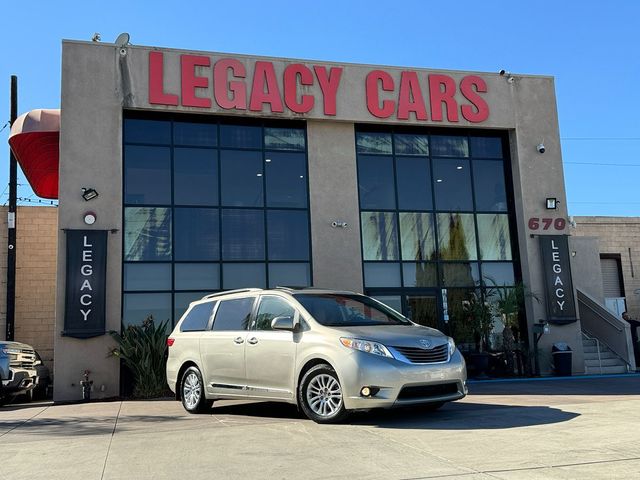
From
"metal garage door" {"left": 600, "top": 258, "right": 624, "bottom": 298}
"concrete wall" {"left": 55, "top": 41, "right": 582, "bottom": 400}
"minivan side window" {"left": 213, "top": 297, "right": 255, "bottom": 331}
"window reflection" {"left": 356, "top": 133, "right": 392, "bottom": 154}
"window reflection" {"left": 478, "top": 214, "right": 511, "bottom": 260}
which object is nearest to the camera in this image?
"minivan side window" {"left": 213, "top": 297, "right": 255, "bottom": 331}

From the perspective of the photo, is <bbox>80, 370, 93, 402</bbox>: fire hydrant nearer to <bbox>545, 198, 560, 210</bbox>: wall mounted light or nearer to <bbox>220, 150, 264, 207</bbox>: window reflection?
<bbox>220, 150, 264, 207</bbox>: window reflection

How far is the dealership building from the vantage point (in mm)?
15125

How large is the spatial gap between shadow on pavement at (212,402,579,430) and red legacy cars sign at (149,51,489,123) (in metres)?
8.75

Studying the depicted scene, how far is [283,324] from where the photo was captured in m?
8.42

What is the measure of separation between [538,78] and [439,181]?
430cm

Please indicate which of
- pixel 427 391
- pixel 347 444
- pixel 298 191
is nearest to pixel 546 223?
pixel 298 191

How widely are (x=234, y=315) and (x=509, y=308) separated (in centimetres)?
945

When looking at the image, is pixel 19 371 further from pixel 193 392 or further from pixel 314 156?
pixel 314 156

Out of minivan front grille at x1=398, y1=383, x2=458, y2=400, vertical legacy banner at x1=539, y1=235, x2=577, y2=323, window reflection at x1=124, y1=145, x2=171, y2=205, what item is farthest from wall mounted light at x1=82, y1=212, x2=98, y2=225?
vertical legacy banner at x1=539, y1=235, x2=577, y2=323

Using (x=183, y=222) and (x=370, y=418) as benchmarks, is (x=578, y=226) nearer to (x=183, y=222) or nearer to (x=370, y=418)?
(x=183, y=222)

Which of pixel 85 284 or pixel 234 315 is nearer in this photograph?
pixel 234 315

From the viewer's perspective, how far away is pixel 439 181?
17.8 m

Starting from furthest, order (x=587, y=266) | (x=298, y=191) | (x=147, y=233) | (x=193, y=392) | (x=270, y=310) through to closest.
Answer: (x=587, y=266) < (x=298, y=191) < (x=147, y=233) < (x=193, y=392) < (x=270, y=310)

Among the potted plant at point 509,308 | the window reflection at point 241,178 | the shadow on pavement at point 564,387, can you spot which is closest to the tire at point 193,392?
the shadow on pavement at point 564,387
